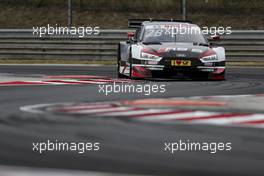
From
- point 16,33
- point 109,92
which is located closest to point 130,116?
point 109,92

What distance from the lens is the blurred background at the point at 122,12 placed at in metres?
27.5

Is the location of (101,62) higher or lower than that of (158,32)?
lower

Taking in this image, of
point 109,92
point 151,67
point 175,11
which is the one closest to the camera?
point 109,92

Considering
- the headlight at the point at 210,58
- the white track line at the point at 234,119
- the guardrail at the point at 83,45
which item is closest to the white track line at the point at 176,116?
the white track line at the point at 234,119

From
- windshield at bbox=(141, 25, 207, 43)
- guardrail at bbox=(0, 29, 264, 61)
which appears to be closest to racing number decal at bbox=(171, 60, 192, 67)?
windshield at bbox=(141, 25, 207, 43)

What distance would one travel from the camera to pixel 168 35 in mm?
13742

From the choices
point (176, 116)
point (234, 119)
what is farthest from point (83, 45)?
point (234, 119)

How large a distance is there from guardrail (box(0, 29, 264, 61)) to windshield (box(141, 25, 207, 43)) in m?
6.09

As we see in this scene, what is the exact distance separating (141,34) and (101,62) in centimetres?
643

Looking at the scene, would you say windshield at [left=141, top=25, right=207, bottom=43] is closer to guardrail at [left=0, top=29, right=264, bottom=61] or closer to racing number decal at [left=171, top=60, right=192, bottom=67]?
racing number decal at [left=171, top=60, right=192, bottom=67]

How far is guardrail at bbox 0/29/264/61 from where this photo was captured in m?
20.0

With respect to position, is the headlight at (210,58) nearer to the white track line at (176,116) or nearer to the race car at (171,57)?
the race car at (171,57)

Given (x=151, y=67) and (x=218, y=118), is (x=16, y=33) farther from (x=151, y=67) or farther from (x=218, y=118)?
(x=218, y=118)

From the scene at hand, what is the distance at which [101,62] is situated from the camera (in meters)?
20.4
